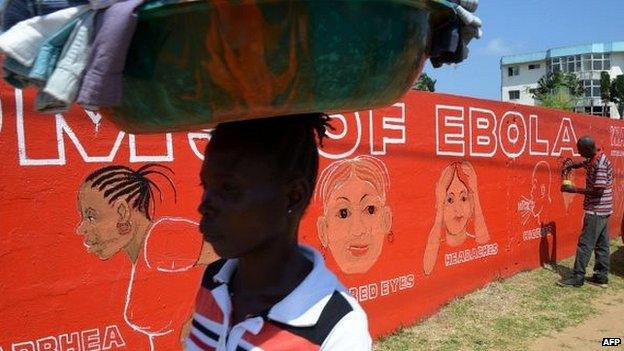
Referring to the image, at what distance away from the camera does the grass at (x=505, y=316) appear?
4.45 metres

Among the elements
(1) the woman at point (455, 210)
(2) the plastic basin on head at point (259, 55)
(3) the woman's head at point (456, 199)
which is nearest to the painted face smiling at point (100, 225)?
(2) the plastic basin on head at point (259, 55)

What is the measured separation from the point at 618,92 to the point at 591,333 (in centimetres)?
4932

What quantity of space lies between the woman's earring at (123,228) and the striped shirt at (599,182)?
5519 millimetres

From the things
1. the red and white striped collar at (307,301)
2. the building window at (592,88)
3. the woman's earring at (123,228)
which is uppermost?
the building window at (592,88)

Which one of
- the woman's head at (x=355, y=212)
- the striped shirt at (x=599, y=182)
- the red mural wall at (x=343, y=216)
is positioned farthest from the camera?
the striped shirt at (x=599, y=182)

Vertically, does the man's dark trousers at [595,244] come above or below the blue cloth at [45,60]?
below

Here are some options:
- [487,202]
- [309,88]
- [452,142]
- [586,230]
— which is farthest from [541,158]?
[309,88]

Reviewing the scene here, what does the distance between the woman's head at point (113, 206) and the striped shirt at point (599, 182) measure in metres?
5.39

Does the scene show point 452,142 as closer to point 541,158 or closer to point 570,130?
point 541,158

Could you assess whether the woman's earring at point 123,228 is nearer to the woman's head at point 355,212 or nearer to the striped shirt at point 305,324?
the woman's head at point 355,212

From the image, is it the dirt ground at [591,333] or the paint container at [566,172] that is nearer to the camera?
the dirt ground at [591,333]

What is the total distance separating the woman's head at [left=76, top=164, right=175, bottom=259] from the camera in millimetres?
2715

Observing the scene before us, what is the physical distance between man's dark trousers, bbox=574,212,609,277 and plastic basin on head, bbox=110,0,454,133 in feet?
20.2

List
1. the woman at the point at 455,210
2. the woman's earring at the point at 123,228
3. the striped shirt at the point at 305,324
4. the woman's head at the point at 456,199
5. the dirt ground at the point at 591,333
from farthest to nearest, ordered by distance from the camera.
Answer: the woman's head at the point at 456,199, the woman at the point at 455,210, the dirt ground at the point at 591,333, the woman's earring at the point at 123,228, the striped shirt at the point at 305,324
